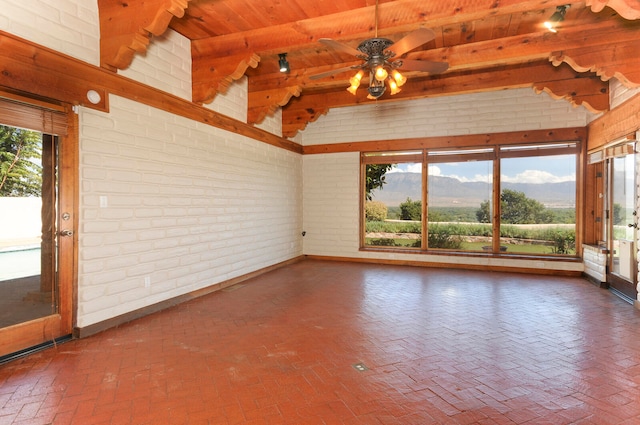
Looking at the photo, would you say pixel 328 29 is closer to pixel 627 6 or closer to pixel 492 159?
pixel 627 6

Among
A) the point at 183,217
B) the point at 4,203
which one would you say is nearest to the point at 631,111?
the point at 183,217

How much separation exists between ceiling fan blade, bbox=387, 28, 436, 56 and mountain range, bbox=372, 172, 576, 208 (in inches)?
188

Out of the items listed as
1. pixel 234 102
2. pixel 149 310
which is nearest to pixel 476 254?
pixel 234 102

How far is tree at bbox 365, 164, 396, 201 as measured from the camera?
8.00 meters

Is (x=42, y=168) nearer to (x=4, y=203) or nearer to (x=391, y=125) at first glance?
(x=4, y=203)

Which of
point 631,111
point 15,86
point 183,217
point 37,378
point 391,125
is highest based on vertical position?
point 391,125

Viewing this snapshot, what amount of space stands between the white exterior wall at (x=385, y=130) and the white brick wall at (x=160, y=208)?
6.08 feet

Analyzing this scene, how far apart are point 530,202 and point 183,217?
6.58 m

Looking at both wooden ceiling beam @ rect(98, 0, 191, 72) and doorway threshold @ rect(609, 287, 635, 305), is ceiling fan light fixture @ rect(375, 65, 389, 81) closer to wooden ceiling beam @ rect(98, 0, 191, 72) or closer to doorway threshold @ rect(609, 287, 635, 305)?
wooden ceiling beam @ rect(98, 0, 191, 72)

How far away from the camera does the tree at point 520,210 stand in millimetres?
6824

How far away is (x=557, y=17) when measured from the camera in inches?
152

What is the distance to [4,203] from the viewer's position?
118 inches

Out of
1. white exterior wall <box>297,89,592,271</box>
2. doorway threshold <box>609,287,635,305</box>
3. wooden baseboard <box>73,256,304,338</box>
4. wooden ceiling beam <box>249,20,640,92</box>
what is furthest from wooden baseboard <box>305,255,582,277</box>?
wooden ceiling beam <box>249,20,640,92</box>

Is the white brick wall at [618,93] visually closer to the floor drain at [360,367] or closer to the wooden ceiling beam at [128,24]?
the floor drain at [360,367]
